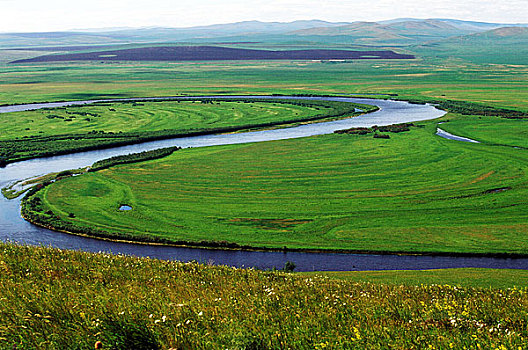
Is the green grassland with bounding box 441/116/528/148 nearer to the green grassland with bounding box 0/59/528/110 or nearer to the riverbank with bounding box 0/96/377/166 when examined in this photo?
the riverbank with bounding box 0/96/377/166

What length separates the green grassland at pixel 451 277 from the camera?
92.4 feet

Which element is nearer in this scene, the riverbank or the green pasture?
the riverbank

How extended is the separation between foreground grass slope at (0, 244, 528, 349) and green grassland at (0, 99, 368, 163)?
66.6 meters

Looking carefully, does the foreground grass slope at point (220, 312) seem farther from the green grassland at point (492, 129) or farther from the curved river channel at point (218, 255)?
the green grassland at point (492, 129)

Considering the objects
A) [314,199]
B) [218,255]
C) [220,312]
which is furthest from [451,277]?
[220,312]

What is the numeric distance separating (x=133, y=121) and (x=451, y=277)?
8629 cm

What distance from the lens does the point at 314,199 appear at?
51219mm

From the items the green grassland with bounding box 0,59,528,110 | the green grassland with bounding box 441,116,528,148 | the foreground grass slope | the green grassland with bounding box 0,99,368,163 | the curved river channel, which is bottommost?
the curved river channel

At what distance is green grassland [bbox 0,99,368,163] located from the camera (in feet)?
271

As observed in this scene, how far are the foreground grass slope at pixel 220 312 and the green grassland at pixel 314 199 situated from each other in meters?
26.1

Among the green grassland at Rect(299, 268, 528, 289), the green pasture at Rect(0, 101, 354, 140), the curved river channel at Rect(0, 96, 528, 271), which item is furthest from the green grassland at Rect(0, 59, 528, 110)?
the green grassland at Rect(299, 268, 528, 289)

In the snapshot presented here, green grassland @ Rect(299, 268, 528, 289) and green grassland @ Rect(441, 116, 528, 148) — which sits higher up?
green grassland @ Rect(441, 116, 528, 148)

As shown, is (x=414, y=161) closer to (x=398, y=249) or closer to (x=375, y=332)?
(x=398, y=249)

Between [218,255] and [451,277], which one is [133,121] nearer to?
[218,255]
